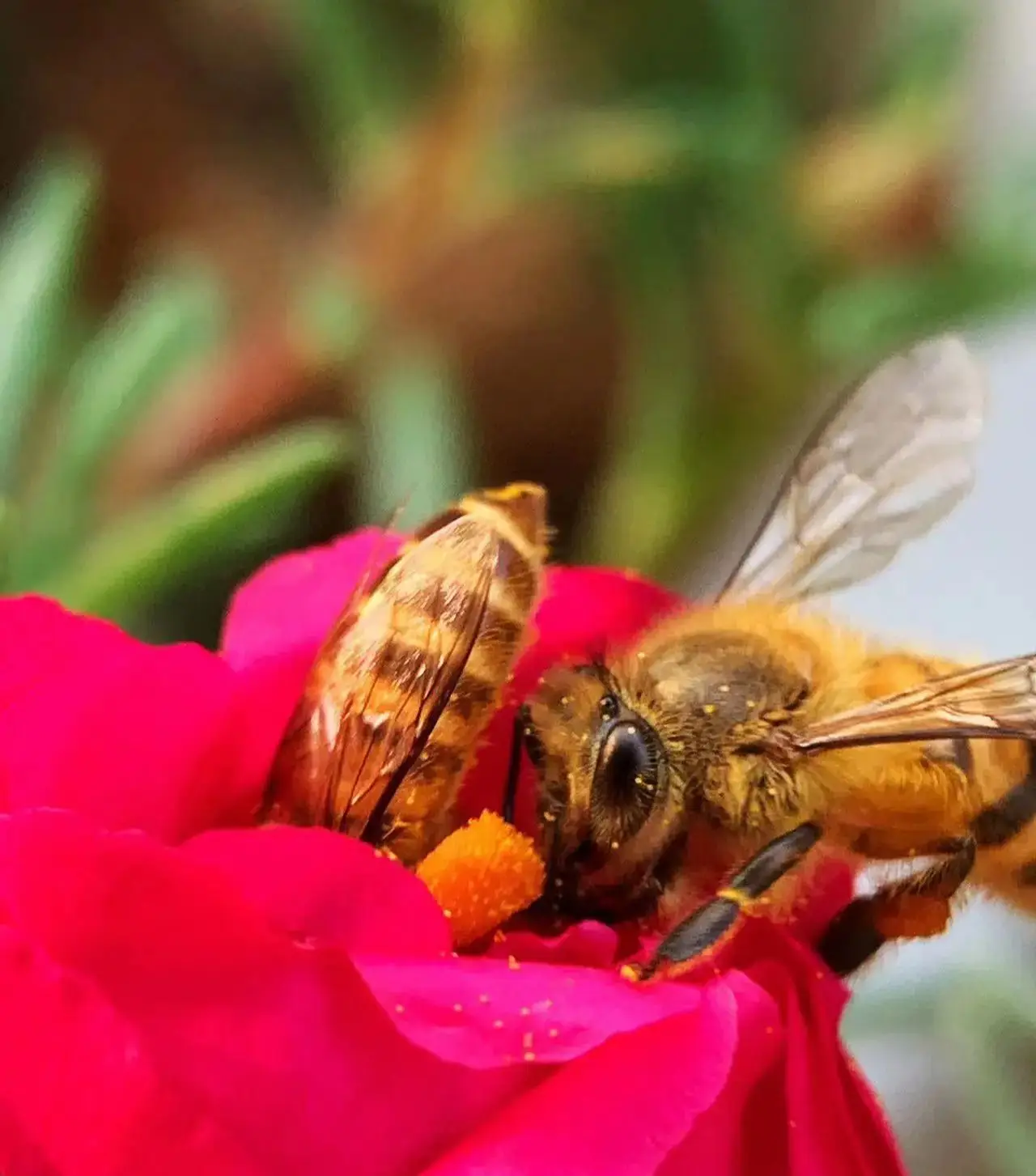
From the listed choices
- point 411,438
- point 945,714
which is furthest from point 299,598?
point 411,438

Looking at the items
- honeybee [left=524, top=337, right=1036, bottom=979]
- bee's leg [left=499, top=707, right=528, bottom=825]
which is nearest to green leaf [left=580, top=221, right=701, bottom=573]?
honeybee [left=524, top=337, right=1036, bottom=979]

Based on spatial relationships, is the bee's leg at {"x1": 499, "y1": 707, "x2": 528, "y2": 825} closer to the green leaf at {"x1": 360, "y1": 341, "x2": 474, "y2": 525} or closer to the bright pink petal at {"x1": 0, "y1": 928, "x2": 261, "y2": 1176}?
the bright pink petal at {"x1": 0, "y1": 928, "x2": 261, "y2": 1176}

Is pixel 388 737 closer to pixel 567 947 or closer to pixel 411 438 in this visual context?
pixel 567 947

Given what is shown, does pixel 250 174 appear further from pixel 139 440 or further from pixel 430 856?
pixel 430 856

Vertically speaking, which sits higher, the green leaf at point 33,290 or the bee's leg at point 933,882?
the green leaf at point 33,290

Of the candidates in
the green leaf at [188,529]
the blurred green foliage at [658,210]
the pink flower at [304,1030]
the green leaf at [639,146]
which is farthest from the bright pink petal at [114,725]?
the green leaf at [639,146]

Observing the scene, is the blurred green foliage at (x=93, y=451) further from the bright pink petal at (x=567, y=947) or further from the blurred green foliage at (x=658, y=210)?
the bright pink petal at (x=567, y=947)

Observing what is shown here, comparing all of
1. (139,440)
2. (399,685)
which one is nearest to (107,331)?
(139,440)
